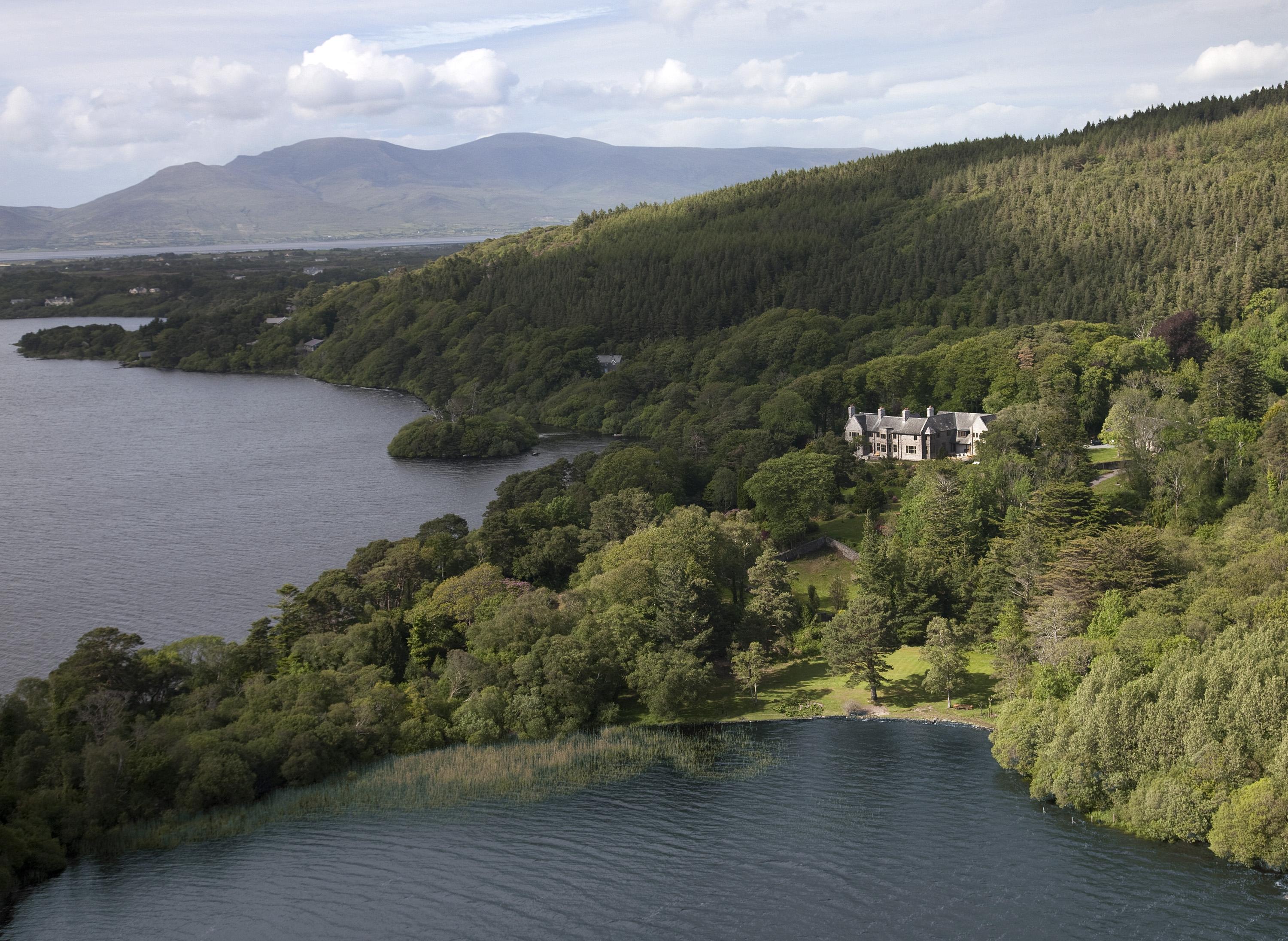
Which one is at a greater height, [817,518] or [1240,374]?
[1240,374]

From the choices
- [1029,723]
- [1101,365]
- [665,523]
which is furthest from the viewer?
[1101,365]

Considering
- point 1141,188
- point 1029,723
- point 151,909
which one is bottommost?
point 151,909

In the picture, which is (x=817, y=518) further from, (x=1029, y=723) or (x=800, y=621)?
(x=1029, y=723)

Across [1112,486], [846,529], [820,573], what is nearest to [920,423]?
[846,529]

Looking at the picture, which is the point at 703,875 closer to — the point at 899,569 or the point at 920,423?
the point at 899,569

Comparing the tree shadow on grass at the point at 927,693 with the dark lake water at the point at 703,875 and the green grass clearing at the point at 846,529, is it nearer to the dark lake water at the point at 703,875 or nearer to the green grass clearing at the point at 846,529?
the dark lake water at the point at 703,875

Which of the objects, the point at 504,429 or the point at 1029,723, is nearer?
the point at 1029,723

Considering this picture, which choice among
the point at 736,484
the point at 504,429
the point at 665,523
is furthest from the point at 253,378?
the point at 665,523
